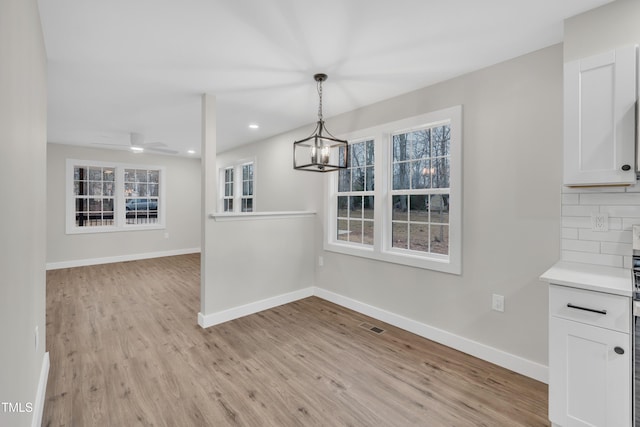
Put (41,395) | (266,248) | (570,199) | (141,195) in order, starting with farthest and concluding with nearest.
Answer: (141,195)
(266,248)
(570,199)
(41,395)

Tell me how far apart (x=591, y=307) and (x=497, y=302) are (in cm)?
100

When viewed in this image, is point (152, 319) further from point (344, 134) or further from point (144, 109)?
point (344, 134)

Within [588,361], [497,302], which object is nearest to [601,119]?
[588,361]

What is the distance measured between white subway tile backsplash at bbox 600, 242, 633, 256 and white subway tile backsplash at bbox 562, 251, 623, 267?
0.03m

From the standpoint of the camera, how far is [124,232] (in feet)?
22.1

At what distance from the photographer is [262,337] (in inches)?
120

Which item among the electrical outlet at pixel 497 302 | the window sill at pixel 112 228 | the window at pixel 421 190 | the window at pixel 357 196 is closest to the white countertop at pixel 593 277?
the electrical outlet at pixel 497 302

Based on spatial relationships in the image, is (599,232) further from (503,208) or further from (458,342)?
(458,342)

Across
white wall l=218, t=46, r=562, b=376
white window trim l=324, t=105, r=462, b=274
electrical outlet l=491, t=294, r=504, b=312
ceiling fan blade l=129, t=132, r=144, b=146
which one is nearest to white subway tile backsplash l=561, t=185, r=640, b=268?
white wall l=218, t=46, r=562, b=376

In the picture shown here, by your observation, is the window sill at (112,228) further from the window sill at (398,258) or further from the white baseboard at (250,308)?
the window sill at (398,258)

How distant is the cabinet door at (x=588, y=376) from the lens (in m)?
1.51

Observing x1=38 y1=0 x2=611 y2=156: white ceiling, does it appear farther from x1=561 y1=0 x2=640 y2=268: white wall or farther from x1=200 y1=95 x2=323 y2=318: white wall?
x1=200 y1=95 x2=323 y2=318: white wall

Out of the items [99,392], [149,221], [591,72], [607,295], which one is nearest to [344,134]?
[591,72]

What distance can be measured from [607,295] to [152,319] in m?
4.04
